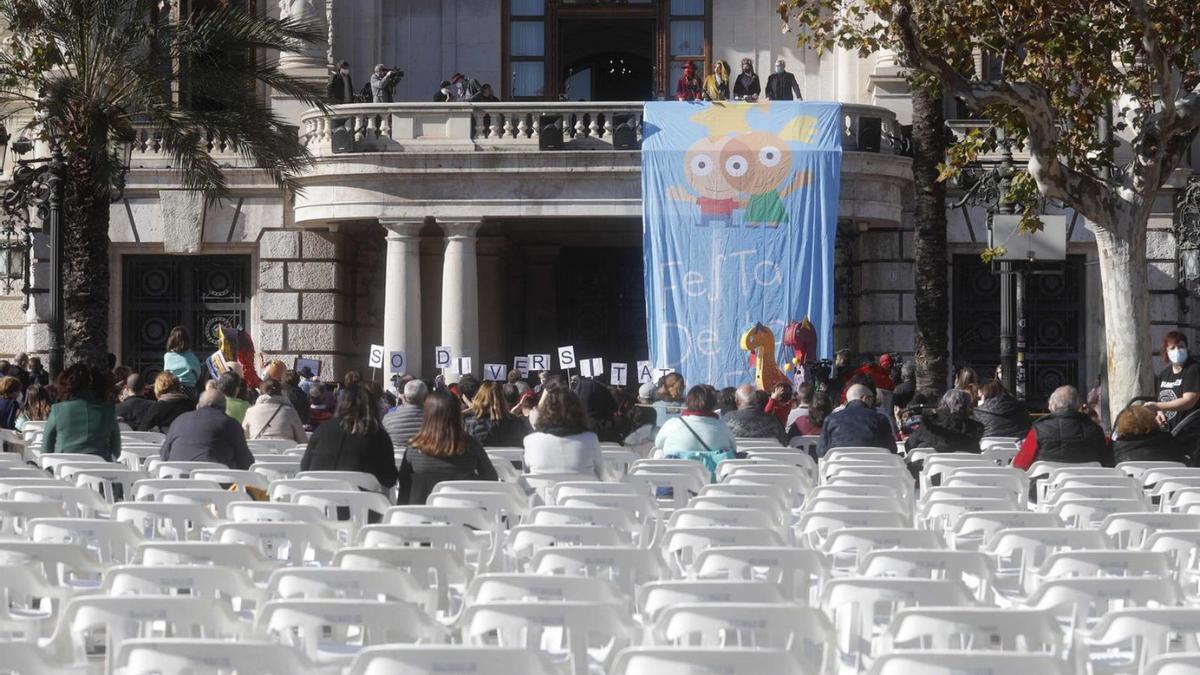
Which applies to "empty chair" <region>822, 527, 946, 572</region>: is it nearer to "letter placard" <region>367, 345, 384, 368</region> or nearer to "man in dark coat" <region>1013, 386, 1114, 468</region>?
"man in dark coat" <region>1013, 386, 1114, 468</region>

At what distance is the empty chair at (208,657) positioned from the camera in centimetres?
578

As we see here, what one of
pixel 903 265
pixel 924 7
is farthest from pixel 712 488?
pixel 903 265

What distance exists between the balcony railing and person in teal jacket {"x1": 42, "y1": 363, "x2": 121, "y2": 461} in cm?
1591

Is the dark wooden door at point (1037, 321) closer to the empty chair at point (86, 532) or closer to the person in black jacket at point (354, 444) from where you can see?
the person in black jacket at point (354, 444)

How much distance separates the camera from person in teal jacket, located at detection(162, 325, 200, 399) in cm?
2266

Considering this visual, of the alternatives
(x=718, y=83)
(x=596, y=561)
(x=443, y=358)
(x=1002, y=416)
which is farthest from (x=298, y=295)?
(x=596, y=561)

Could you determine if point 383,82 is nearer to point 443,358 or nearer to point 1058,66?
point 443,358

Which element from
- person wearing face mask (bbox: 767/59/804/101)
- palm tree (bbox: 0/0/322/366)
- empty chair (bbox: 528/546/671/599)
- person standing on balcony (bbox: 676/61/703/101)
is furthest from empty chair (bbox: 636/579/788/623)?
person wearing face mask (bbox: 767/59/804/101)

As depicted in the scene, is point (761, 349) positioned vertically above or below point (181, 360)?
above

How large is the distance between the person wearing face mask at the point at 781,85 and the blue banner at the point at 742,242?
313 centimetres

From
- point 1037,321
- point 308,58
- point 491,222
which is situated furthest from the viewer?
point 308,58

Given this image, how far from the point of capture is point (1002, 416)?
19.3 m

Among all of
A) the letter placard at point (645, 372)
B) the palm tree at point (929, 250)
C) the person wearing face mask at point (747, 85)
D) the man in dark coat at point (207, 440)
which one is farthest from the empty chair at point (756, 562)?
the person wearing face mask at point (747, 85)

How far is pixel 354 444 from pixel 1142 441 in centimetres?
633
